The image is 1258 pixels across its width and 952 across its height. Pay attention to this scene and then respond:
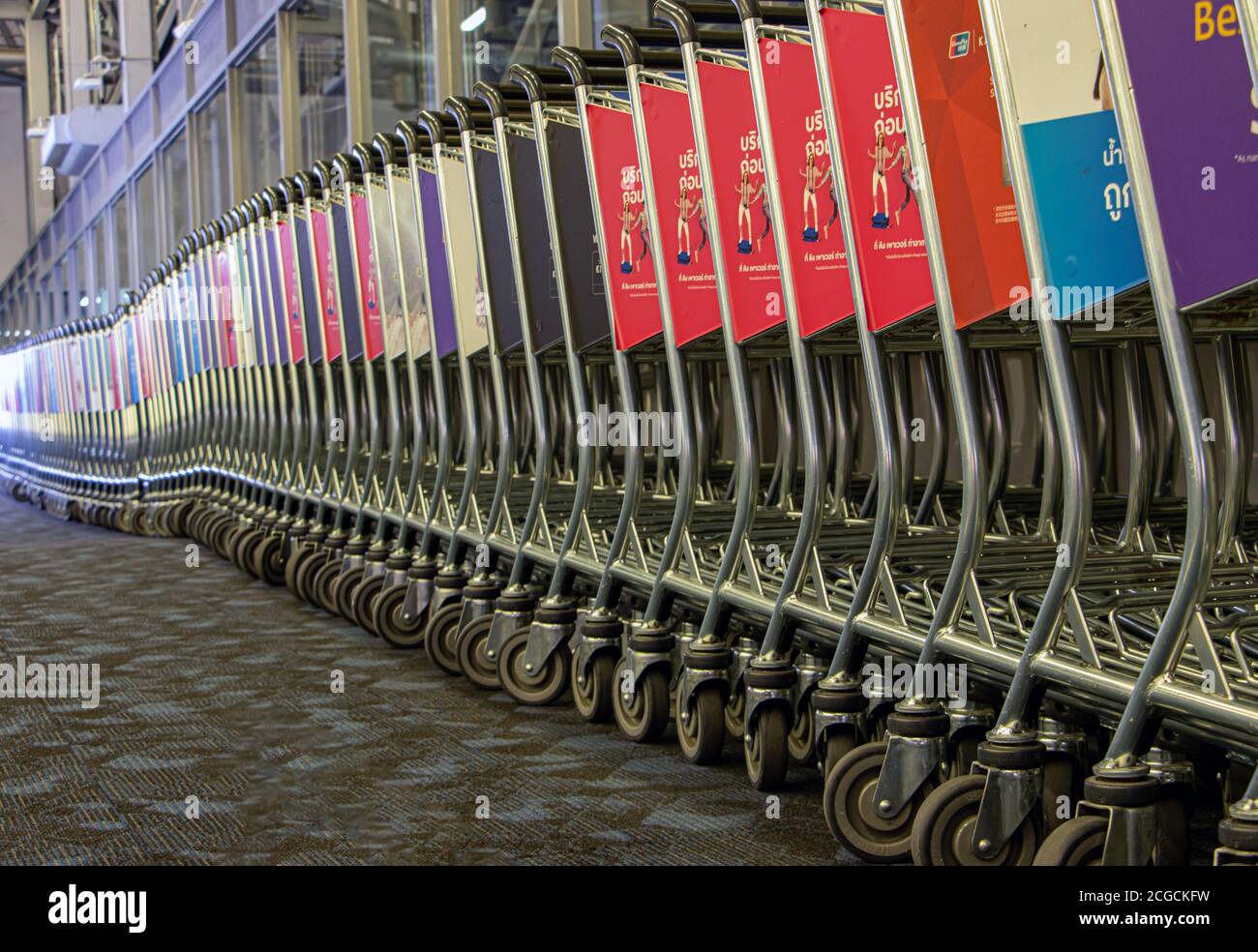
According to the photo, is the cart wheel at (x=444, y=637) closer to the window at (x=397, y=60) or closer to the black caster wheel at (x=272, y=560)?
the black caster wheel at (x=272, y=560)

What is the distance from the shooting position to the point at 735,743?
127 inches

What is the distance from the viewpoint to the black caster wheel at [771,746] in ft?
9.11

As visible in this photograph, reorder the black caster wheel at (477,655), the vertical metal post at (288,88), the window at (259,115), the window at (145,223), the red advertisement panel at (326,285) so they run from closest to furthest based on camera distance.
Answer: the black caster wheel at (477,655), the red advertisement panel at (326,285), the vertical metal post at (288,88), the window at (259,115), the window at (145,223)

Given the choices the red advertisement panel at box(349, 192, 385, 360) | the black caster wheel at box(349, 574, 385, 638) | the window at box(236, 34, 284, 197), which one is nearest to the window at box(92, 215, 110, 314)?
the window at box(236, 34, 284, 197)

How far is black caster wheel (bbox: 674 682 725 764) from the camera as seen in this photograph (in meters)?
3.01

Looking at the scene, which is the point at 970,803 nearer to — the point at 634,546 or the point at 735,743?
the point at 735,743

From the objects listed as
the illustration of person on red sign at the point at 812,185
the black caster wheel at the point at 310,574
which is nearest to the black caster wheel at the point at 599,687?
the illustration of person on red sign at the point at 812,185

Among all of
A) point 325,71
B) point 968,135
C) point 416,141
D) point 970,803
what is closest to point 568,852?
point 970,803

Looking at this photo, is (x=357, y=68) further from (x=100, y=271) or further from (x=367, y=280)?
(x=100, y=271)

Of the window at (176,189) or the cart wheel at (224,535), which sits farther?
the window at (176,189)

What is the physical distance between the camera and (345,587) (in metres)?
5.09

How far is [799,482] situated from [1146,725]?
3.20 meters

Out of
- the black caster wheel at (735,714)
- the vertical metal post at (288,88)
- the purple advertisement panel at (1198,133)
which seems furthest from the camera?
the vertical metal post at (288,88)

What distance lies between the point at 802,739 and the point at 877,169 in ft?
3.34
